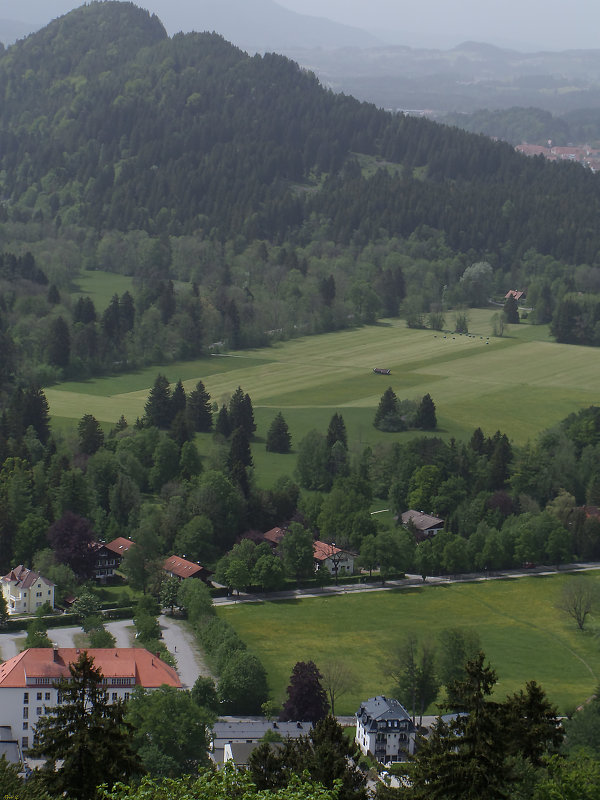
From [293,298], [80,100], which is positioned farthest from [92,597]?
[80,100]

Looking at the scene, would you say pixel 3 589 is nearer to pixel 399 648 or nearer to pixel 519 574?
pixel 399 648

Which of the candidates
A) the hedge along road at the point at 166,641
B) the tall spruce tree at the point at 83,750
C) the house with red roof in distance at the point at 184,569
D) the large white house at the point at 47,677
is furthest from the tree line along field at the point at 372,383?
the tall spruce tree at the point at 83,750

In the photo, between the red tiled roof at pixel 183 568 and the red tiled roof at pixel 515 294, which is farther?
the red tiled roof at pixel 515 294

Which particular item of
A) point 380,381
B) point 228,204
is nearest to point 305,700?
point 380,381

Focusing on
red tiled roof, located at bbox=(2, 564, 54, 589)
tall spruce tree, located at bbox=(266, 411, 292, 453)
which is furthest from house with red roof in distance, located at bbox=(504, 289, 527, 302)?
red tiled roof, located at bbox=(2, 564, 54, 589)

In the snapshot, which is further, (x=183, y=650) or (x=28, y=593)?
(x=28, y=593)

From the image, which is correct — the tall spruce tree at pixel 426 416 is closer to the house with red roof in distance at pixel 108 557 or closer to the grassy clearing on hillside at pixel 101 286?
the house with red roof in distance at pixel 108 557

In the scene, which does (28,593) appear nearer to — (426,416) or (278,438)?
(278,438)

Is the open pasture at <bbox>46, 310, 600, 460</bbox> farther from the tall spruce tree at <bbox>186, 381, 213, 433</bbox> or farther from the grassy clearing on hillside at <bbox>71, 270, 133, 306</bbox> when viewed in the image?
the grassy clearing on hillside at <bbox>71, 270, 133, 306</bbox>
